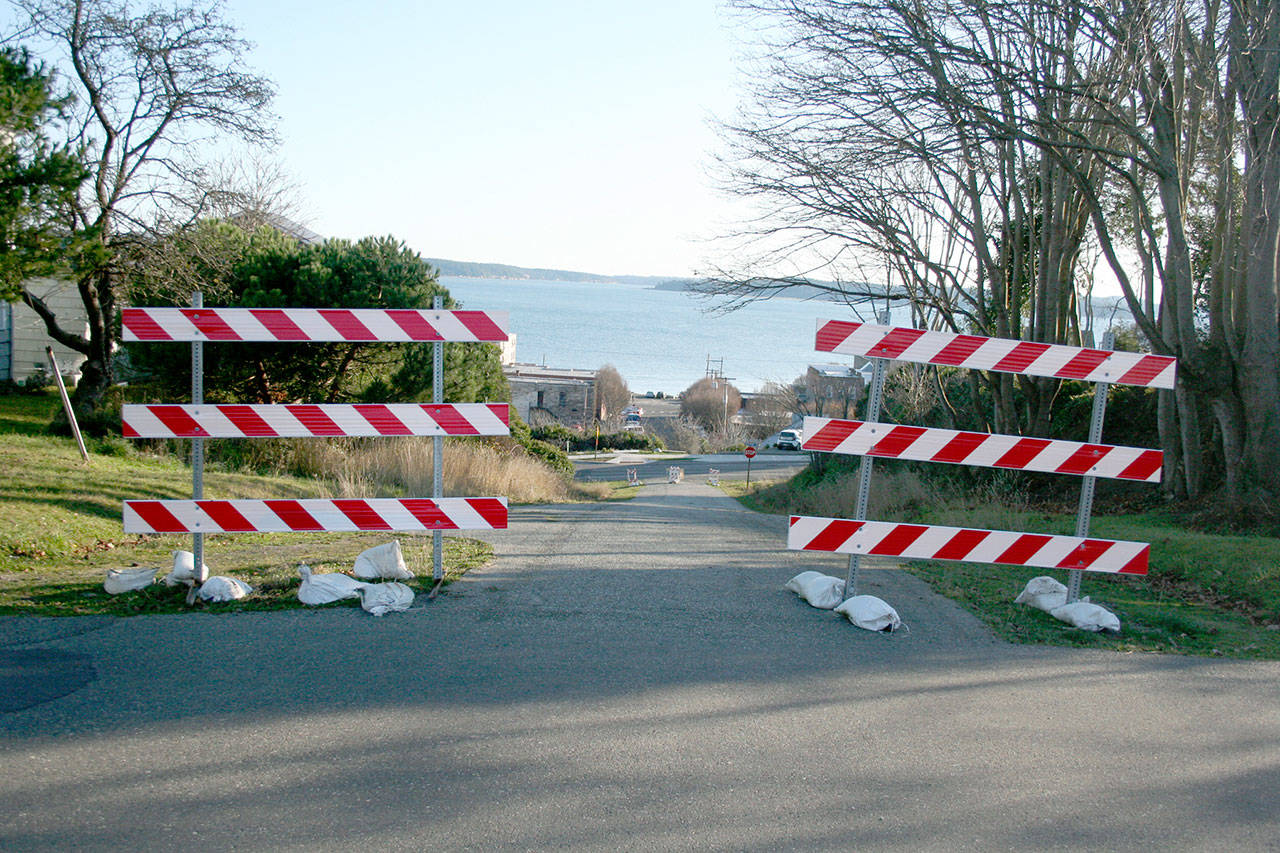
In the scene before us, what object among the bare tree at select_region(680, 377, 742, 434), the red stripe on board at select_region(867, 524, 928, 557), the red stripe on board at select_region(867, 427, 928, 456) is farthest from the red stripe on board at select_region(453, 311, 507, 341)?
the bare tree at select_region(680, 377, 742, 434)

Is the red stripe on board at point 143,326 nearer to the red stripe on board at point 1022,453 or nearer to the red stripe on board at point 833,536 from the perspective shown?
the red stripe on board at point 833,536

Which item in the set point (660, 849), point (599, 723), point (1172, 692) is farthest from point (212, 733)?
point (1172, 692)

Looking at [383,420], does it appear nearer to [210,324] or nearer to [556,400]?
[210,324]

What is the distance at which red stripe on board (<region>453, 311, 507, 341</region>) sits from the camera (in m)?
6.48

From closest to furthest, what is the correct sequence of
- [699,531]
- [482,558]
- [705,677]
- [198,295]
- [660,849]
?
[660,849] < [705,677] < [198,295] < [482,558] < [699,531]

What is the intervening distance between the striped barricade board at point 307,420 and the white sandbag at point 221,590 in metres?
1.01

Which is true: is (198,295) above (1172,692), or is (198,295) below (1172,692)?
above

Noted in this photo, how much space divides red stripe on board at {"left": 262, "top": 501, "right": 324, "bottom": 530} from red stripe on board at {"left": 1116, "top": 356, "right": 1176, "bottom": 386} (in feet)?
19.0

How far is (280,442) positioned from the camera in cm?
1783

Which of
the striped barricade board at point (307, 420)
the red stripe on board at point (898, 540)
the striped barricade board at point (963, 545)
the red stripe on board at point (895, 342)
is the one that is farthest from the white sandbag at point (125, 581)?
the red stripe on board at point (895, 342)

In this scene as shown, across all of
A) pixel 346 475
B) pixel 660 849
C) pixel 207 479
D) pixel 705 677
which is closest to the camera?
pixel 660 849

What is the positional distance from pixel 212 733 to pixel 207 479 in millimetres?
10085

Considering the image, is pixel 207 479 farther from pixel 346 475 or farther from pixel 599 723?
pixel 599 723

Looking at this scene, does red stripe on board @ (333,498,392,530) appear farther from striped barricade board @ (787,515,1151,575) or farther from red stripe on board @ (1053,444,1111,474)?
red stripe on board @ (1053,444,1111,474)
